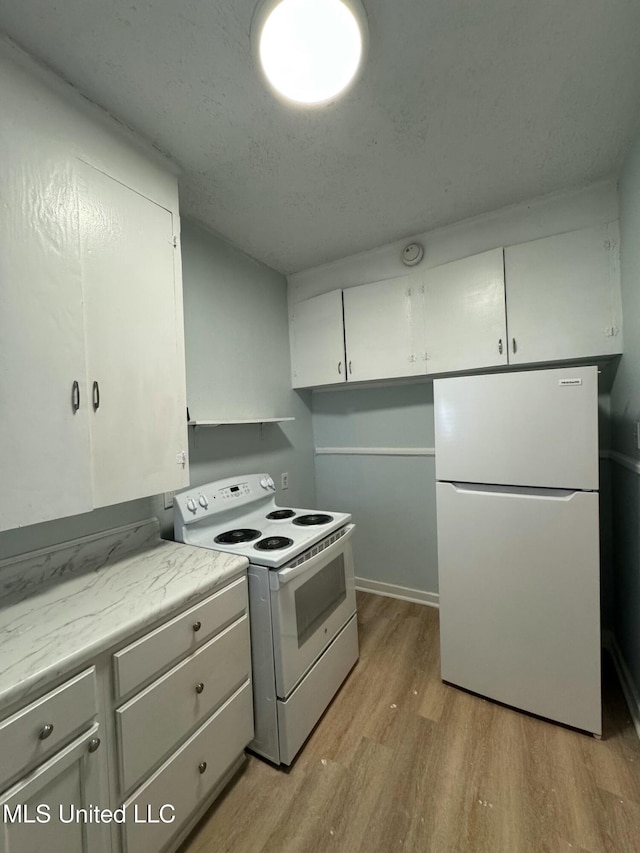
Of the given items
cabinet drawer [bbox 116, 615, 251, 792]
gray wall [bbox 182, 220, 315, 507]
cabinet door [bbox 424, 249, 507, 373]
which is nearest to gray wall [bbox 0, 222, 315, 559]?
gray wall [bbox 182, 220, 315, 507]

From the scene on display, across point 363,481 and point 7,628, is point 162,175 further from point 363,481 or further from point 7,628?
point 363,481

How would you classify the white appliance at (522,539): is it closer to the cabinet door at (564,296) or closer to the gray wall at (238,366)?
the cabinet door at (564,296)

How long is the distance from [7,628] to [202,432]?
3.68 ft

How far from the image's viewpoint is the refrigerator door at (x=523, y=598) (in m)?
1.41

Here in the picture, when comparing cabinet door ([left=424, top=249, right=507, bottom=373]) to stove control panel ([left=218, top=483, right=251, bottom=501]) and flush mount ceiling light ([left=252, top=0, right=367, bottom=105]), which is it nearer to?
flush mount ceiling light ([left=252, top=0, right=367, bottom=105])

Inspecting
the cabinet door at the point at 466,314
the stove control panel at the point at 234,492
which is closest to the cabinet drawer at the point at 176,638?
the stove control panel at the point at 234,492

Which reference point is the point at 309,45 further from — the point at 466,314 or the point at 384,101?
the point at 466,314

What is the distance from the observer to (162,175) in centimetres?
140

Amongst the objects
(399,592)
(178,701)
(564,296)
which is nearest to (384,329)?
(564,296)

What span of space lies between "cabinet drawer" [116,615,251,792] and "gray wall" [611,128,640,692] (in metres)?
1.75

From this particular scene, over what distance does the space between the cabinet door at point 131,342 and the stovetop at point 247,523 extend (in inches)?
11.3

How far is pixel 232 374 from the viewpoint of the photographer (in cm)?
209

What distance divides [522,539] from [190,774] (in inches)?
61.5

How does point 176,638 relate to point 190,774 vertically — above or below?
above
